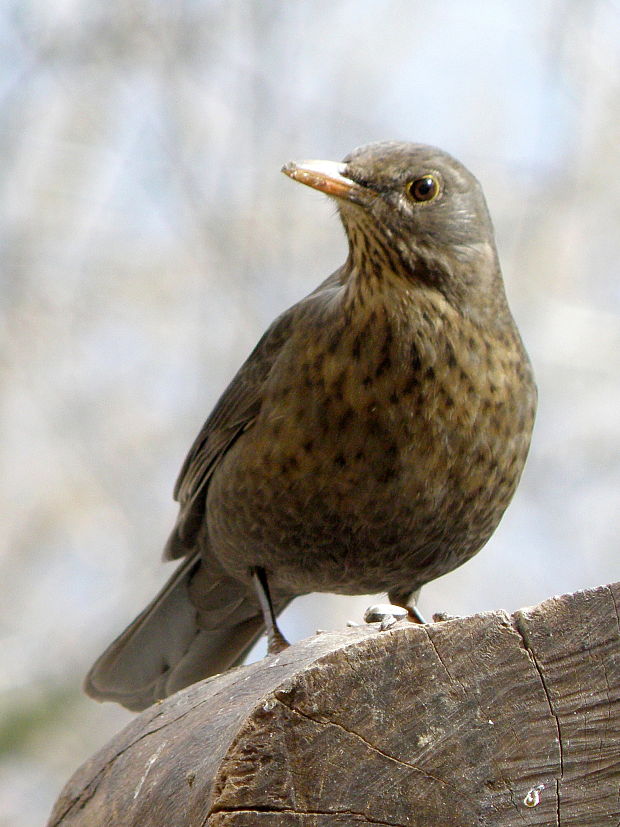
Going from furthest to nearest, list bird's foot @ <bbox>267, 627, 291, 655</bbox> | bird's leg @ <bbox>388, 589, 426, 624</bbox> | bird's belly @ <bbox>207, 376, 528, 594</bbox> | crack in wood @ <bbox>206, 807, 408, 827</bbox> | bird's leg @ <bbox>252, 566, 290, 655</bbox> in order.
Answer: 1. bird's leg @ <bbox>388, 589, 426, 624</bbox>
2. bird's leg @ <bbox>252, 566, 290, 655</bbox>
3. bird's foot @ <bbox>267, 627, 291, 655</bbox>
4. bird's belly @ <bbox>207, 376, 528, 594</bbox>
5. crack in wood @ <bbox>206, 807, 408, 827</bbox>

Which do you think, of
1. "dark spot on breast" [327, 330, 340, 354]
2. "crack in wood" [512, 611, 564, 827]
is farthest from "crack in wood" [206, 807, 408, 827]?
"dark spot on breast" [327, 330, 340, 354]

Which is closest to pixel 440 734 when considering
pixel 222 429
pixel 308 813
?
pixel 308 813

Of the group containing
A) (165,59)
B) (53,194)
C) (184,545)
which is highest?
(165,59)

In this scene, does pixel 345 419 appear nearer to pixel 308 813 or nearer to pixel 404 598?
pixel 404 598

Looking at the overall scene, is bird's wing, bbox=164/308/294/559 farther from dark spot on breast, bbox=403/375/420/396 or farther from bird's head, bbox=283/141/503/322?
dark spot on breast, bbox=403/375/420/396

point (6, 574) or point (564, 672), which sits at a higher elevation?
point (564, 672)

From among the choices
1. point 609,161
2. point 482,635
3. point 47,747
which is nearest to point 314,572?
point 482,635

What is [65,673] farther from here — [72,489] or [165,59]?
[165,59]
